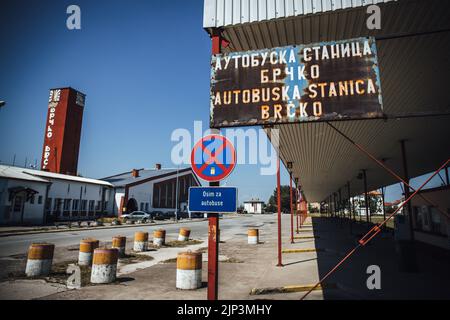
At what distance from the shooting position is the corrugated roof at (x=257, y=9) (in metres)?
4.76

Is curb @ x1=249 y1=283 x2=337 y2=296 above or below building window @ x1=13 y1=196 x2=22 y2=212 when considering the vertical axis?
below

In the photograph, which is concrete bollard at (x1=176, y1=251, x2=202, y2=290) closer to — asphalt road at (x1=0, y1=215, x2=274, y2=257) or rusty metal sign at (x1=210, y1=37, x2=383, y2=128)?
rusty metal sign at (x1=210, y1=37, x2=383, y2=128)

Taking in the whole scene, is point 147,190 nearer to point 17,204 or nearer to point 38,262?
point 17,204

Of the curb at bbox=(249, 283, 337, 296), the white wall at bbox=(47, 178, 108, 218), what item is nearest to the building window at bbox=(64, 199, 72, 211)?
the white wall at bbox=(47, 178, 108, 218)

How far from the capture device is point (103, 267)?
22.9 feet

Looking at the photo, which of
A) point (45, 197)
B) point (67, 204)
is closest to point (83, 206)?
point (67, 204)

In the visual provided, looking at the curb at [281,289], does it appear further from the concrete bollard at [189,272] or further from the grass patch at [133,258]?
the grass patch at [133,258]

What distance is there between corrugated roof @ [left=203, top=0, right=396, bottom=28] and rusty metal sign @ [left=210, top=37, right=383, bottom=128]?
0.94 meters

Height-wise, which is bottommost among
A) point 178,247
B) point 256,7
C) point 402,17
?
point 178,247

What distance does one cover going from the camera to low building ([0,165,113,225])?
27.6 m

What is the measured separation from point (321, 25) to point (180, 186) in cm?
5655
